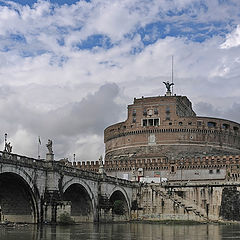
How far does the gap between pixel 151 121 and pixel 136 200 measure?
32.6m

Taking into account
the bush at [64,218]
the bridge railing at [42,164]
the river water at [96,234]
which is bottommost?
the river water at [96,234]

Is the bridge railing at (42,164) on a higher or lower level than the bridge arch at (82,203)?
higher

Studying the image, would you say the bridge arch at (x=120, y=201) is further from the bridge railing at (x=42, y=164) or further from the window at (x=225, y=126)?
the window at (x=225, y=126)

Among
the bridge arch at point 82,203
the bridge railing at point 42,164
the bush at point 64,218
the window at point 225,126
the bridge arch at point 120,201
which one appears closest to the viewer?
the bridge railing at point 42,164

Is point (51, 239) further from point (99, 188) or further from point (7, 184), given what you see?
point (99, 188)

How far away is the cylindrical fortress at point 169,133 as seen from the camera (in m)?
105

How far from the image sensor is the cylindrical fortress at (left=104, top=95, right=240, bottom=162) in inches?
4151

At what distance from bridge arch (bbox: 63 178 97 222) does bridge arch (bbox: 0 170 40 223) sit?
11.1 meters

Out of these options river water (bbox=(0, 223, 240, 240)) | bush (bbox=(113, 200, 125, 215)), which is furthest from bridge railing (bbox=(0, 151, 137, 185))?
river water (bbox=(0, 223, 240, 240))

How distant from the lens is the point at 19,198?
2028 inches

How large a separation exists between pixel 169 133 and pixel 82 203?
45584 millimetres

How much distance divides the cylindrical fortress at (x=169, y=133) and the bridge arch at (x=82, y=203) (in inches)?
1562

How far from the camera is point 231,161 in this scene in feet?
294

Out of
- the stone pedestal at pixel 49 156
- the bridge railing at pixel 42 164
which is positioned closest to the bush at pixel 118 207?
the bridge railing at pixel 42 164
